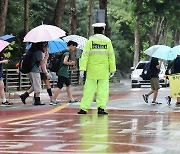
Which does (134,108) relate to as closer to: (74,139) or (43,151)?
(74,139)

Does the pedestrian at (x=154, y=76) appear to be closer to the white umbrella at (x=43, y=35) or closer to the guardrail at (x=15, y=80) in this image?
the white umbrella at (x=43, y=35)

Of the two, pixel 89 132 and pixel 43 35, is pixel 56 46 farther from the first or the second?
pixel 89 132

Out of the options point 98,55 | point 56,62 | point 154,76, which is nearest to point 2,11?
point 56,62

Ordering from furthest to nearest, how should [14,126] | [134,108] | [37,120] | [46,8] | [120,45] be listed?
[120,45]
[46,8]
[134,108]
[37,120]
[14,126]

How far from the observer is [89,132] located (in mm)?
11008

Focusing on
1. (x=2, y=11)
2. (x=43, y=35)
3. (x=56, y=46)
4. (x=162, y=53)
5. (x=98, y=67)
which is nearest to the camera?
(x=98, y=67)

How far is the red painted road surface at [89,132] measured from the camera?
8.99 m

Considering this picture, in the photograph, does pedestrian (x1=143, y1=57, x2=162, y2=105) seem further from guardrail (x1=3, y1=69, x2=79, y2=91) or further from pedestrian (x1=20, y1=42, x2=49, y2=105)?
guardrail (x1=3, y1=69, x2=79, y2=91)

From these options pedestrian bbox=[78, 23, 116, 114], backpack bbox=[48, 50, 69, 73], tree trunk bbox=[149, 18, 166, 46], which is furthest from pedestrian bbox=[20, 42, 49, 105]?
tree trunk bbox=[149, 18, 166, 46]

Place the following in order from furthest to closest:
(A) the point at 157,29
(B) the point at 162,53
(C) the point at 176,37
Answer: (C) the point at 176,37
(A) the point at 157,29
(B) the point at 162,53

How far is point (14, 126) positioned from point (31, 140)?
87.6 inches

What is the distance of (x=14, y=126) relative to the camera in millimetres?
12039

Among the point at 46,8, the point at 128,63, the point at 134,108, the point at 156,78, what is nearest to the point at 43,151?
the point at 134,108

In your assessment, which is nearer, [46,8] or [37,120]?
[37,120]
